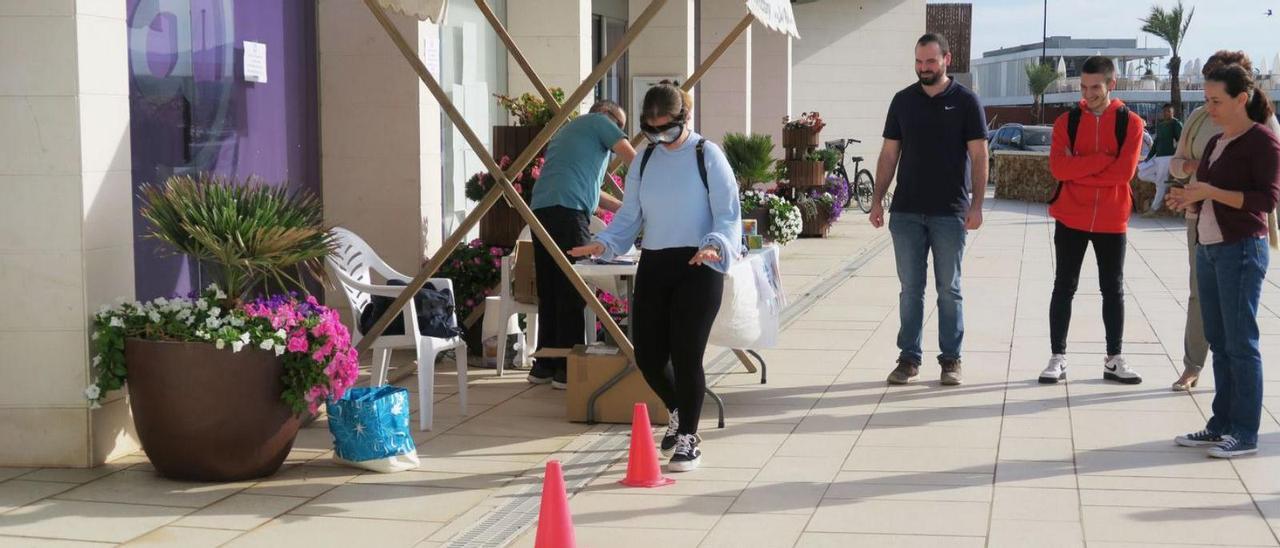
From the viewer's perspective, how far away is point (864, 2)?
97.9 feet

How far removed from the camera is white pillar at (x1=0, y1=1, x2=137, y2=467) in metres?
6.28

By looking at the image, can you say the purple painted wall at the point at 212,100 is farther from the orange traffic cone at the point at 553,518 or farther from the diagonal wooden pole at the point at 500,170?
the orange traffic cone at the point at 553,518

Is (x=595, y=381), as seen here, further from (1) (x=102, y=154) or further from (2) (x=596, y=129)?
(1) (x=102, y=154)

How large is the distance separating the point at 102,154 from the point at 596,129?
2.86m

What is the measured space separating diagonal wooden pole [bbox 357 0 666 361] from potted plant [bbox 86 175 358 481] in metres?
1.00

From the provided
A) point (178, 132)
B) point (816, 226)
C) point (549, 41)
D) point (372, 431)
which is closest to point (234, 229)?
point (372, 431)

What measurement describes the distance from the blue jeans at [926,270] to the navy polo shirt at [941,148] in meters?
0.09

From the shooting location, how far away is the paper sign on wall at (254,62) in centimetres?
860

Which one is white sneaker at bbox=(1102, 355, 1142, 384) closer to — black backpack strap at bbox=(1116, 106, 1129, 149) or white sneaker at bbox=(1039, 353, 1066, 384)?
white sneaker at bbox=(1039, 353, 1066, 384)

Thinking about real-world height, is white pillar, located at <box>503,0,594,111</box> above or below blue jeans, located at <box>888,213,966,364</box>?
above

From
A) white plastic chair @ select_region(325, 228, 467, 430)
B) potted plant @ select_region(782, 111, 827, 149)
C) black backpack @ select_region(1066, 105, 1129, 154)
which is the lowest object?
white plastic chair @ select_region(325, 228, 467, 430)

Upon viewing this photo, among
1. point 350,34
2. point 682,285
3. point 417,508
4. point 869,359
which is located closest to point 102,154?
point 417,508

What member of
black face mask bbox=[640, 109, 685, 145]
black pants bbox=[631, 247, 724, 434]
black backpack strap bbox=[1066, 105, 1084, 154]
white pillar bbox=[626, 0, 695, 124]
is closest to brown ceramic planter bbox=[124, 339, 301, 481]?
black pants bbox=[631, 247, 724, 434]

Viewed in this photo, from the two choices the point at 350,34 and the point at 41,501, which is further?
the point at 350,34
